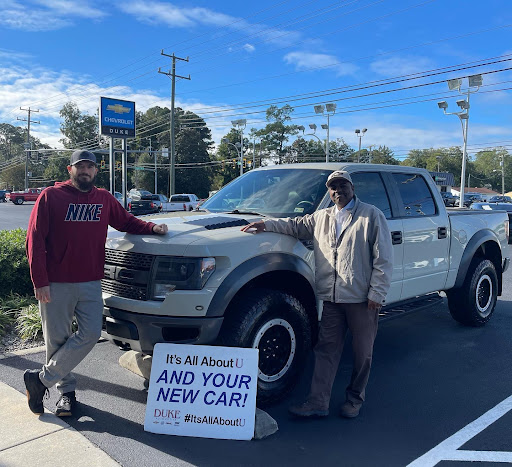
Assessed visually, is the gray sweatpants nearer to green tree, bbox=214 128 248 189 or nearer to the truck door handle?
the truck door handle

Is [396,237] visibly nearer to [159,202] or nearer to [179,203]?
[179,203]

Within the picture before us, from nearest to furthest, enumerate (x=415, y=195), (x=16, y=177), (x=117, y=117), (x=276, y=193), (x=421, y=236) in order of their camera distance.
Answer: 1. (x=276, y=193)
2. (x=421, y=236)
3. (x=415, y=195)
4. (x=117, y=117)
5. (x=16, y=177)

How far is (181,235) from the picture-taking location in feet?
11.9

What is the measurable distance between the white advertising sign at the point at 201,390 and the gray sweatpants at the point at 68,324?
55 cm

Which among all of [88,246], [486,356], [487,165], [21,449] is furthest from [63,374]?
[487,165]

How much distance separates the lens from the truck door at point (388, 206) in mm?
4730

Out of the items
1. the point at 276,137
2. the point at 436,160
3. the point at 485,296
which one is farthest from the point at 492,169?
the point at 485,296

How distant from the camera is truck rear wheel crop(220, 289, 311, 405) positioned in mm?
3590

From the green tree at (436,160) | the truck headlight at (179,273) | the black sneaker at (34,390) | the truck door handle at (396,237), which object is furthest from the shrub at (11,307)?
the green tree at (436,160)

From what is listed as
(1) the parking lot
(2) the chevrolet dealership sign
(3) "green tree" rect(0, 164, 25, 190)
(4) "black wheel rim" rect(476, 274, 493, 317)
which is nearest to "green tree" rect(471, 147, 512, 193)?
(3) "green tree" rect(0, 164, 25, 190)

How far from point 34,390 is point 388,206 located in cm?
354

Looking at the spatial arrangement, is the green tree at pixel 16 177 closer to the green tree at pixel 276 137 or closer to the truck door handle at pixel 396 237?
the green tree at pixel 276 137

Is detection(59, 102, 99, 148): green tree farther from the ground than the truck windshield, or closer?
farther from the ground

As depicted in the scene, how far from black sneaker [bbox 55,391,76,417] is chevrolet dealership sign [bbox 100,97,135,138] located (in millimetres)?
11618
